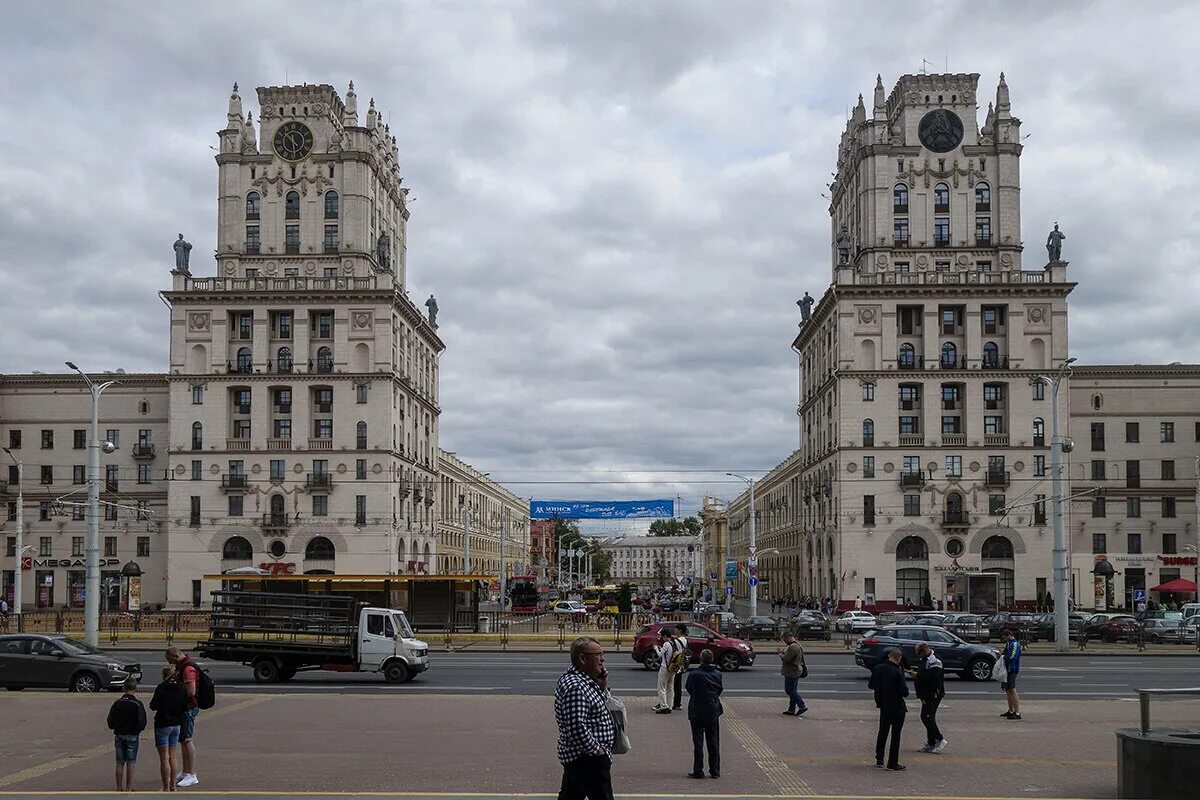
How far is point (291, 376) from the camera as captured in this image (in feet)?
283

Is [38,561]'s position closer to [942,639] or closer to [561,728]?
[942,639]

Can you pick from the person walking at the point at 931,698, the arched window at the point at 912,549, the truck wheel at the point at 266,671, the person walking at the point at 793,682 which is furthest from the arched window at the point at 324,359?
the person walking at the point at 931,698

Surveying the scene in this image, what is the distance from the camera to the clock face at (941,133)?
288 ft

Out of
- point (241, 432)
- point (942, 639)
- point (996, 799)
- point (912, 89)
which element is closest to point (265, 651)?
point (942, 639)

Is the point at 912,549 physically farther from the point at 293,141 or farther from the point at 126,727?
the point at 126,727

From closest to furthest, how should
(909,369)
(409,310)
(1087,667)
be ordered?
(1087,667), (909,369), (409,310)

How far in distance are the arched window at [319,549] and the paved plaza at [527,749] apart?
5792 centimetres

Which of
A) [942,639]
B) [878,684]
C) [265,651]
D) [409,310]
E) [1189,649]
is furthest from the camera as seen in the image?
[409,310]

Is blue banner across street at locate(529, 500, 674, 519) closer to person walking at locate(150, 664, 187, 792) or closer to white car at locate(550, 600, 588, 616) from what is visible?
white car at locate(550, 600, 588, 616)

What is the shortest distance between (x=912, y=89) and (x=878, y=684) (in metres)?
77.2

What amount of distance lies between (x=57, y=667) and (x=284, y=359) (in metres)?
59.0

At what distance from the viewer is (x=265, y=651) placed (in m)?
32.8

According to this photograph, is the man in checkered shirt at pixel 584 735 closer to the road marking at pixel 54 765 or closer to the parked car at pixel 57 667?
the road marking at pixel 54 765

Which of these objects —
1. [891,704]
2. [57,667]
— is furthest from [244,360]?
[891,704]
